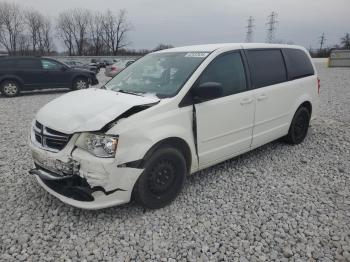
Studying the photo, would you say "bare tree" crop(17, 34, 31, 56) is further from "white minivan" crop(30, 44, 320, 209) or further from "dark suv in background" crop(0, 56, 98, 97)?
"white minivan" crop(30, 44, 320, 209)

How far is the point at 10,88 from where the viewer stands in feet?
39.8

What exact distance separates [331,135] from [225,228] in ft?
13.6

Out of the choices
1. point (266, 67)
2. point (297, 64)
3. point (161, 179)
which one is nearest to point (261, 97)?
point (266, 67)

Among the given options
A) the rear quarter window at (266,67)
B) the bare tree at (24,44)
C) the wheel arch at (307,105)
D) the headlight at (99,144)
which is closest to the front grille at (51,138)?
the headlight at (99,144)

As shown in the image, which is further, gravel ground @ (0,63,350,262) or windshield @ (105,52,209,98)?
windshield @ (105,52,209,98)

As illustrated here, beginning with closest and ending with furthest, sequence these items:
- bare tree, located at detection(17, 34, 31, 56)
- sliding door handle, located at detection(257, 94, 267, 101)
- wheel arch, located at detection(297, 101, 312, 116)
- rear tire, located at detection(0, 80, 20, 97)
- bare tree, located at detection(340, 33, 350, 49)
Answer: sliding door handle, located at detection(257, 94, 267, 101), wheel arch, located at detection(297, 101, 312, 116), rear tire, located at detection(0, 80, 20, 97), bare tree, located at detection(340, 33, 350, 49), bare tree, located at detection(17, 34, 31, 56)

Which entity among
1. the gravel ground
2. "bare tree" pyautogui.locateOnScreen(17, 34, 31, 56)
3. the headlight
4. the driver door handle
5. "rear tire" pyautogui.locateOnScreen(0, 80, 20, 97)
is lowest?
the gravel ground

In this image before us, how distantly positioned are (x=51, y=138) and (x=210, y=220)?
1.86 m

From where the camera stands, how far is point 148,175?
3.14 metres

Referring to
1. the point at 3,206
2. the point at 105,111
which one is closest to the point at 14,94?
the point at 3,206

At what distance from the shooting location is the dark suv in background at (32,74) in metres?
12.1

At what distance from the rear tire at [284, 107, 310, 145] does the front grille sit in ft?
12.5

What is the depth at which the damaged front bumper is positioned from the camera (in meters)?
2.84

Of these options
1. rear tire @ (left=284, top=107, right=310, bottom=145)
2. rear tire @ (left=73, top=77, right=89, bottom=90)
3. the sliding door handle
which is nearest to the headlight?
the sliding door handle
